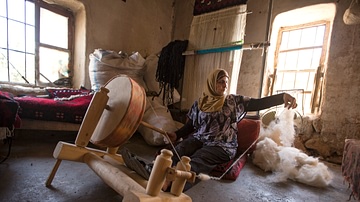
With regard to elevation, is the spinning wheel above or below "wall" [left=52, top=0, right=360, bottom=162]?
below

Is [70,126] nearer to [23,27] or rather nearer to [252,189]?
[23,27]

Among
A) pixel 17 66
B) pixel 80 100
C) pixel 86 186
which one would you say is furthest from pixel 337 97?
pixel 17 66

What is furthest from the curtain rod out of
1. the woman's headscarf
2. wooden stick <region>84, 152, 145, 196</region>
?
wooden stick <region>84, 152, 145, 196</region>

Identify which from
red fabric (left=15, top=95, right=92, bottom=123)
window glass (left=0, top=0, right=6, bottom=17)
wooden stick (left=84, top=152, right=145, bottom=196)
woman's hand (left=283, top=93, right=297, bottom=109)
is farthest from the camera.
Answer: window glass (left=0, top=0, right=6, bottom=17)

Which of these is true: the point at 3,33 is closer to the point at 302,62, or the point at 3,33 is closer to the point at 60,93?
the point at 60,93

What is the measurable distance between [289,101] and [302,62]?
169 cm

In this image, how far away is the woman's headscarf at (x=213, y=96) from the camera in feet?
5.18

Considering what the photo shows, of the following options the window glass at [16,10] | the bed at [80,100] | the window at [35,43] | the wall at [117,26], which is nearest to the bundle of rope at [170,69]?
the bed at [80,100]

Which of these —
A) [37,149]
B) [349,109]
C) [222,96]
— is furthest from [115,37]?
[349,109]

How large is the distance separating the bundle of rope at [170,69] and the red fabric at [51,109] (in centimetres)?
118

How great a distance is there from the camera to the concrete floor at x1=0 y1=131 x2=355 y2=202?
113 cm

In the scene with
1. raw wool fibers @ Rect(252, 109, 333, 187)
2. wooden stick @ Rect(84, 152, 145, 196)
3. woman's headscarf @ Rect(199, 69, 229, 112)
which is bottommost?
raw wool fibers @ Rect(252, 109, 333, 187)

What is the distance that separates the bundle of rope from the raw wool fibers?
4.99ft

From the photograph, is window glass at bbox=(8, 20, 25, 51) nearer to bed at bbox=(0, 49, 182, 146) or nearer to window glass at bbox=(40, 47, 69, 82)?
window glass at bbox=(40, 47, 69, 82)
